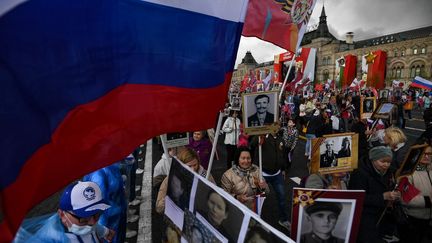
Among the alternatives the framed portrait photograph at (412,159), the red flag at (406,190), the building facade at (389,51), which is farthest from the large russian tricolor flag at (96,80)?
the building facade at (389,51)

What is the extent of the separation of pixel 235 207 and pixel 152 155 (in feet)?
25.1

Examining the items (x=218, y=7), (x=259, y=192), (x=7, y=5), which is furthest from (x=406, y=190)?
(x=7, y=5)

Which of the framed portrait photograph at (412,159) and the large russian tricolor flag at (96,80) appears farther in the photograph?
the framed portrait photograph at (412,159)

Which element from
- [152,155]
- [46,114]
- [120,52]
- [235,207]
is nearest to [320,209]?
[235,207]

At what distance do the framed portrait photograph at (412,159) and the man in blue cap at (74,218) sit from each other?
334 cm

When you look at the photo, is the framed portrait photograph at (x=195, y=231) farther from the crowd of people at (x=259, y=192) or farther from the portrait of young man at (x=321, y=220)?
the portrait of young man at (x=321, y=220)

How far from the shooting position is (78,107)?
1442mm

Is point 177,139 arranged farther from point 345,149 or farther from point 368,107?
point 368,107

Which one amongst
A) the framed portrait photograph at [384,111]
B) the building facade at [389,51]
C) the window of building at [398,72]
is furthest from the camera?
the window of building at [398,72]

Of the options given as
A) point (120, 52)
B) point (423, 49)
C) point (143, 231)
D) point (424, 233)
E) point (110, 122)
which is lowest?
point (143, 231)

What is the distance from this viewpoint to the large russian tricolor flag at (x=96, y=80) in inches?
44.1

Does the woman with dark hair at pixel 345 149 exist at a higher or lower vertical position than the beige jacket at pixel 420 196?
higher

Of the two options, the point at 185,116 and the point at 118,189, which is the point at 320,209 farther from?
the point at 118,189

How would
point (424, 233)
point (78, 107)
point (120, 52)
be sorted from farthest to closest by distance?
1. point (424, 233)
2. point (120, 52)
3. point (78, 107)
